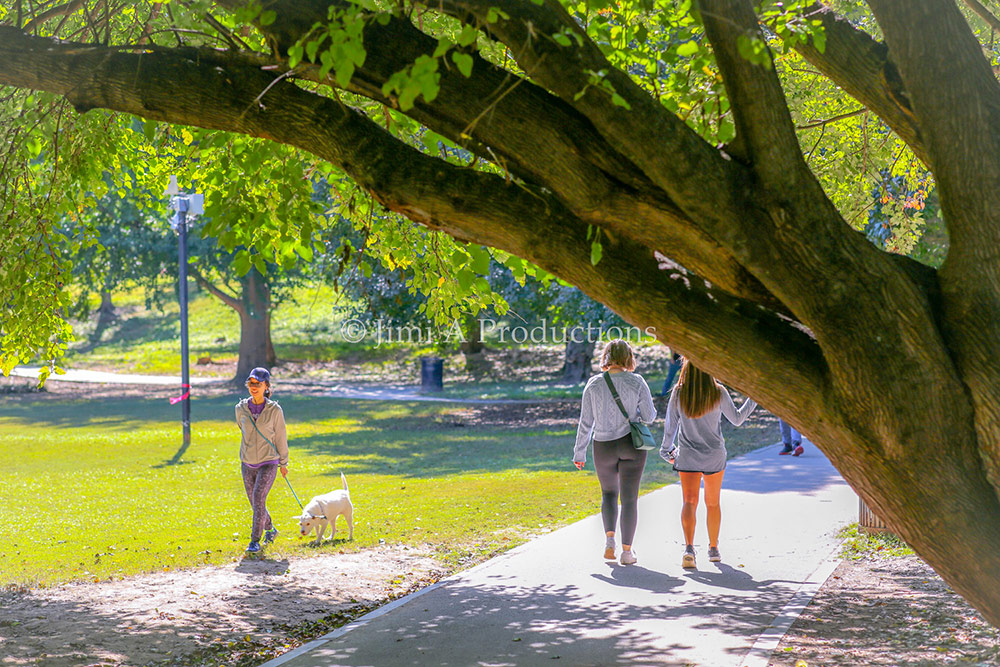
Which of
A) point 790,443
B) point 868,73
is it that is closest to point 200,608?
point 868,73

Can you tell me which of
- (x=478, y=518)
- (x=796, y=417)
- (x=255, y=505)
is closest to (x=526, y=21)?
(x=796, y=417)

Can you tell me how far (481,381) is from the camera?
39.2 m

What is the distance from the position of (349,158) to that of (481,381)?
34.6m

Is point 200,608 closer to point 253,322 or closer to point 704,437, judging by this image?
point 704,437

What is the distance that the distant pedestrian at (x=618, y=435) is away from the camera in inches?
359

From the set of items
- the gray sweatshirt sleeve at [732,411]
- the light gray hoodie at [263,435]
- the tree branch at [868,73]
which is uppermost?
the tree branch at [868,73]

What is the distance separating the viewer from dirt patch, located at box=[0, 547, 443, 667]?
7039 mm

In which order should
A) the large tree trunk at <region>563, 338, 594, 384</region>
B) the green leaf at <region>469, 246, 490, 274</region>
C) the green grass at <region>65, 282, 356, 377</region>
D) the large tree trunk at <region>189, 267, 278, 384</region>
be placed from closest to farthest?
the green leaf at <region>469, 246, 490, 274</region> < the large tree trunk at <region>563, 338, 594, 384</region> < the large tree trunk at <region>189, 267, 278, 384</region> < the green grass at <region>65, 282, 356, 377</region>

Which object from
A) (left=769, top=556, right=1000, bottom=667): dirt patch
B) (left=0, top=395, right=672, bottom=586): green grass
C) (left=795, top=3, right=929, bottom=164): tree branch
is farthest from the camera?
(left=0, top=395, right=672, bottom=586): green grass

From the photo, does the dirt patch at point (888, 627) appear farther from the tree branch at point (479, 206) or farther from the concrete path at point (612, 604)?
the tree branch at point (479, 206)

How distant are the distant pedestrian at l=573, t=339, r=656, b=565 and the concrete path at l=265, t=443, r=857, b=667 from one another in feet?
1.24

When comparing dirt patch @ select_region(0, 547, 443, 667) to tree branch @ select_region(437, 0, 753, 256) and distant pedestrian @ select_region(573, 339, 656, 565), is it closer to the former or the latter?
distant pedestrian @ select_region(573, 339, 656, 565)

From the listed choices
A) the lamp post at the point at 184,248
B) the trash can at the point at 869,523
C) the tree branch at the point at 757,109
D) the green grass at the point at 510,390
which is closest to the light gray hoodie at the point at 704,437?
the trash can at the point at 869,523

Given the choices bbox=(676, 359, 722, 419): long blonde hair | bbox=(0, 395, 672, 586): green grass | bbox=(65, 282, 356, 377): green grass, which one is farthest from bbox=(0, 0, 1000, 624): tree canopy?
bbox=(65, 282, 356, 377): green grass
